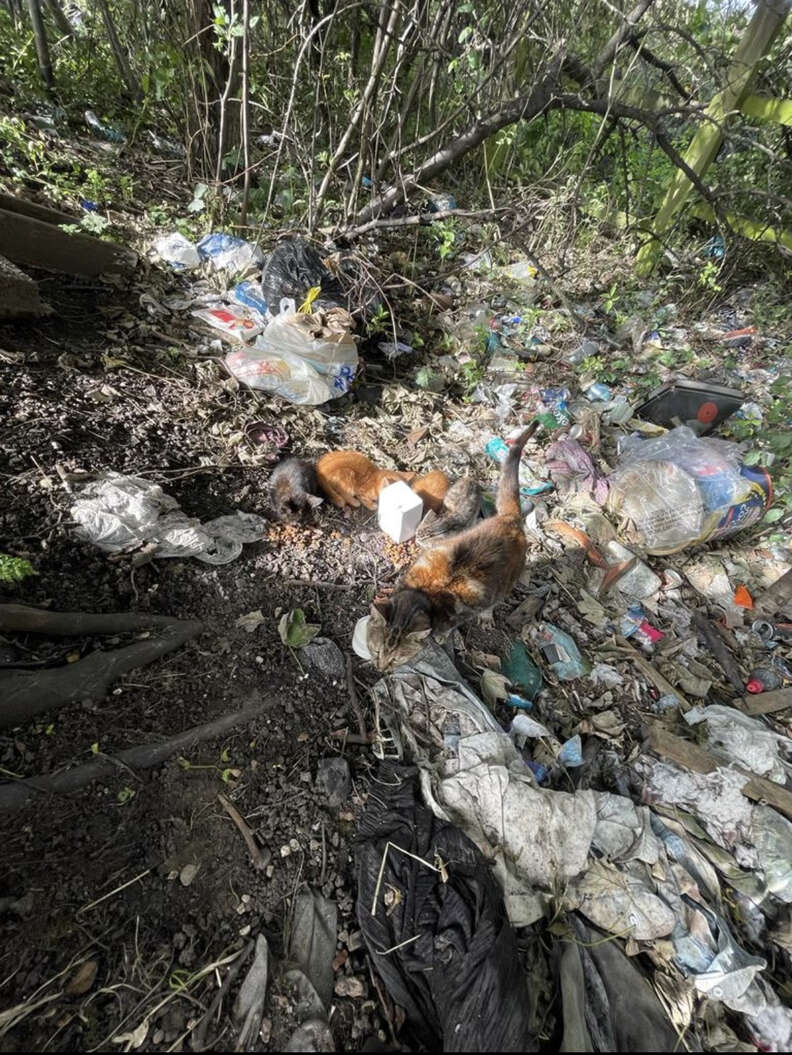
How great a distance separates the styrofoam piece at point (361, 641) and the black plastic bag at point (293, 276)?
294 centimetres

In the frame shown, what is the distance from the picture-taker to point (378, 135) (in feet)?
14.5

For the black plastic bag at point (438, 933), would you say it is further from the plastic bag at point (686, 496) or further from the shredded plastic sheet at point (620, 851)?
the plastic bag at point (686, 496)

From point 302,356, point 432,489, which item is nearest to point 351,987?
point 432,489

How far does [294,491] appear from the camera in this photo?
3293mm

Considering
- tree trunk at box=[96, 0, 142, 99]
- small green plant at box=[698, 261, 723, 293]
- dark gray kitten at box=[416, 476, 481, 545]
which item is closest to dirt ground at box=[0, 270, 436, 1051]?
dark gray kitten at box=[416, 476, 481, 545]

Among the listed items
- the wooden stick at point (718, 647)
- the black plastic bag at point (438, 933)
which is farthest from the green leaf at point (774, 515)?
the black plastic bag at point (438, 933)

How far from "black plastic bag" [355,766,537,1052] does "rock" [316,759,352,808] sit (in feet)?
0.45

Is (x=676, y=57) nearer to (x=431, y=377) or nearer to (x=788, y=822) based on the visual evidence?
(x=431, y=377)

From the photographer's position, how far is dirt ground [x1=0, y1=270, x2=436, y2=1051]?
5.45ft

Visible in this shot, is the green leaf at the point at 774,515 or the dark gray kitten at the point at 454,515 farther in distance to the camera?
the green leaf at the point at 774,515

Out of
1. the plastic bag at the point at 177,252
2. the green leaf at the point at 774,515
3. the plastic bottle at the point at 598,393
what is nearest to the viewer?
the green leaf at the point at 774,515

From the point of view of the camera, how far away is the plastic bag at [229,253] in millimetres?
4652

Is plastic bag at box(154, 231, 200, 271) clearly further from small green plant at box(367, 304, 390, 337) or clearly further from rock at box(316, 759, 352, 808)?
rock at box(316, 759, 352, 808)

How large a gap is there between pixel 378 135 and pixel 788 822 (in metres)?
5.96
